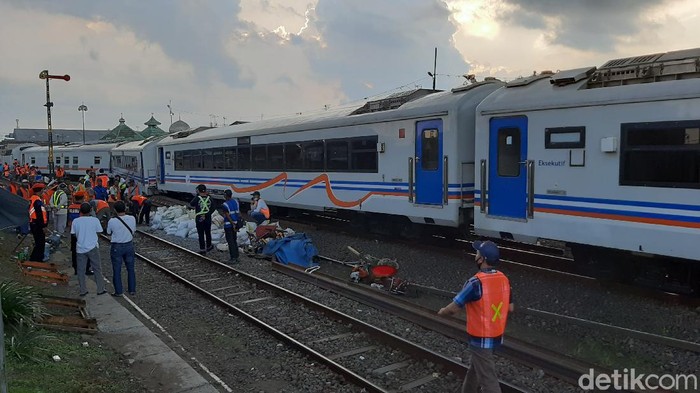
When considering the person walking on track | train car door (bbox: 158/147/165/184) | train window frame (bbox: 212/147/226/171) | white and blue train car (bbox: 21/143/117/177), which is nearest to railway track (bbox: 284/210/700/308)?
the person walking on track

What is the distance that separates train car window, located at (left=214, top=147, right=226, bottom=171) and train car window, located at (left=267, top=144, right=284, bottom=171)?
402 centimetres

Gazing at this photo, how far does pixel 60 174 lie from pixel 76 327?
22470mm

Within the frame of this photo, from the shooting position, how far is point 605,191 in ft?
26.5

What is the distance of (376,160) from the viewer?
507 inches

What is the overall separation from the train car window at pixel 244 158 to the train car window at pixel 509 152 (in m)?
11.6

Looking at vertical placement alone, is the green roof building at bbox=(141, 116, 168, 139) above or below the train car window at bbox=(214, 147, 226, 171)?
above

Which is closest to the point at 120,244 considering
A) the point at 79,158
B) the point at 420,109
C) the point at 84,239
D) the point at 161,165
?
the point at 84,239

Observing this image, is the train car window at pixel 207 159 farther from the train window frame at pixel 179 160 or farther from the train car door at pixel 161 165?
the train car door at pixel 161 165

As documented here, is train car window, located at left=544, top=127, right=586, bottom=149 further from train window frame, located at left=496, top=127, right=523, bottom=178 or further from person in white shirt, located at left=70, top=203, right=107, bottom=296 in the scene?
person in white shirt, located at left=70, top=203, right=107, bottom=296

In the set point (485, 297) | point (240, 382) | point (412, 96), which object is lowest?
point (240, 382)

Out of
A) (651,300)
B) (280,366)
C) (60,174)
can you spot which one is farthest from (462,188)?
(60,174)

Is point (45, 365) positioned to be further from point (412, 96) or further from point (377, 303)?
point (412, 96)

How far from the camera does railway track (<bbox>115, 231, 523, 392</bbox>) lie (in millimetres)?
5953

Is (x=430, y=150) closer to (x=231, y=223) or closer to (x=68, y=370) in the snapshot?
(x=231, y=223)
